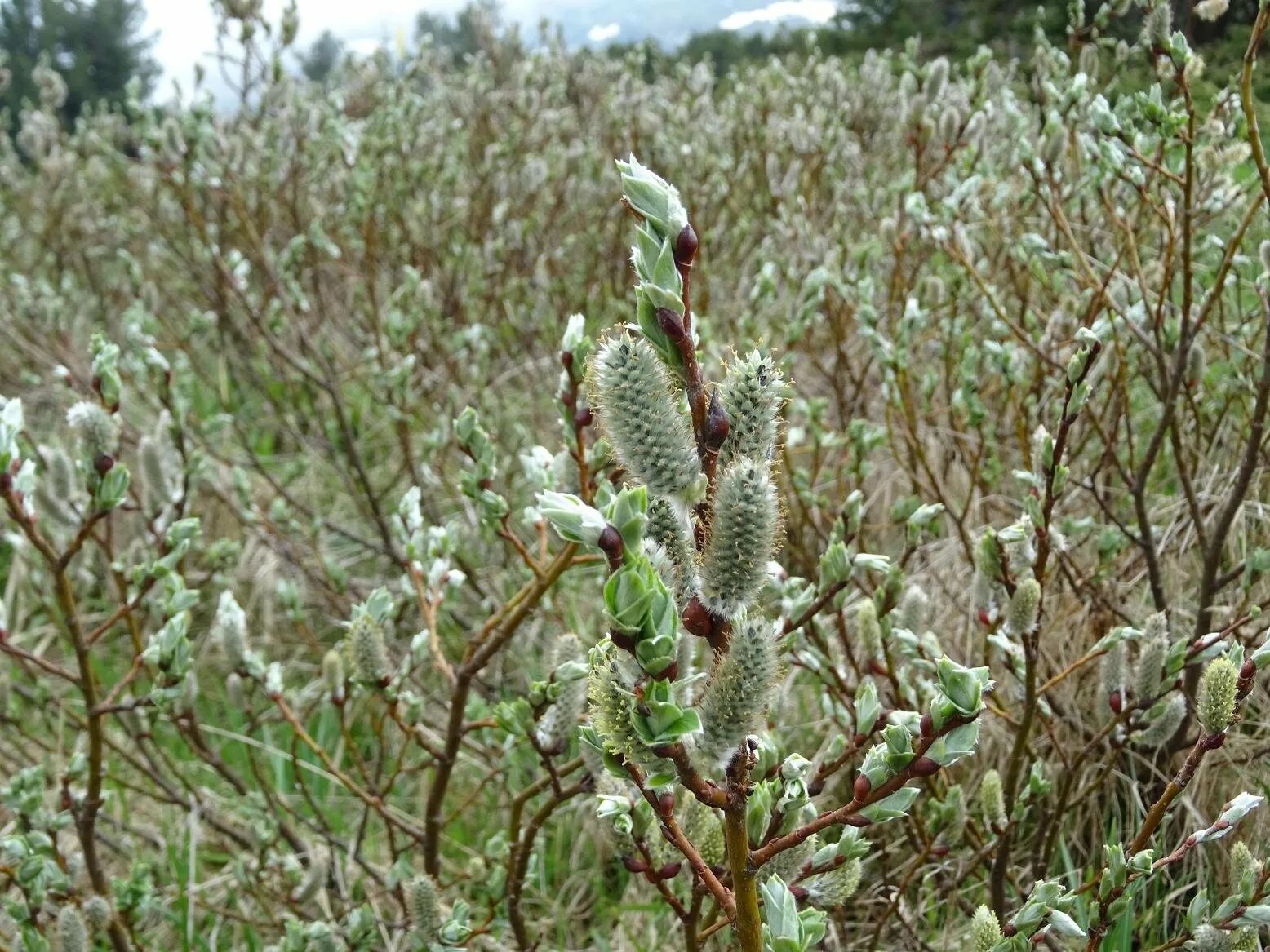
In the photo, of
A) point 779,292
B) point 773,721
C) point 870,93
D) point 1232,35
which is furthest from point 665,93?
point 773,721

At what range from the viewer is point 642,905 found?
220cm

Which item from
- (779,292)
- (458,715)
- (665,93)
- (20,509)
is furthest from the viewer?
(665,93)

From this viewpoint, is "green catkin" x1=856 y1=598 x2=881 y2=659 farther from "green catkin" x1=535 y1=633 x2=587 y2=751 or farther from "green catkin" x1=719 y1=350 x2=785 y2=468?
"green catkin" x1=719 y1=350 x2=785 y2=468

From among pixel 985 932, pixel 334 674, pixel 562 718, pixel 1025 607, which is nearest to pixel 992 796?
pixel 1025 607

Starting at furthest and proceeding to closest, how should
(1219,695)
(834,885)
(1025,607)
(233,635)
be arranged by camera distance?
1. (233,635)
2. (1025,607)
3. (834,885)
4. (1219,695)

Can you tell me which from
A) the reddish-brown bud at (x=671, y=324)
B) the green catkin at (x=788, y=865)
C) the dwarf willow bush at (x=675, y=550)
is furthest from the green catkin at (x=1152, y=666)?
the reddish-brown bud at (x=671, y=324)

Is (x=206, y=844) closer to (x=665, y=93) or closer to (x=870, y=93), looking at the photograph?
(x=870, y=93)

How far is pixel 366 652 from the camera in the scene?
166 centimetres

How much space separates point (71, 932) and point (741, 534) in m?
1.55

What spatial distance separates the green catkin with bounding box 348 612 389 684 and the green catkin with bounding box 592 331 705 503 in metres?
0.95

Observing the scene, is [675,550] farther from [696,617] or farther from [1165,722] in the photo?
[1165,722]

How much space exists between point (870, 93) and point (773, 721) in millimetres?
3792

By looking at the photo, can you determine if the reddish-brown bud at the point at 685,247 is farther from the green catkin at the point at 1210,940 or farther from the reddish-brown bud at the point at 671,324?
the green catkin at the point at 1210,940

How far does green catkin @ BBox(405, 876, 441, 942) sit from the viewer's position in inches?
64.5
